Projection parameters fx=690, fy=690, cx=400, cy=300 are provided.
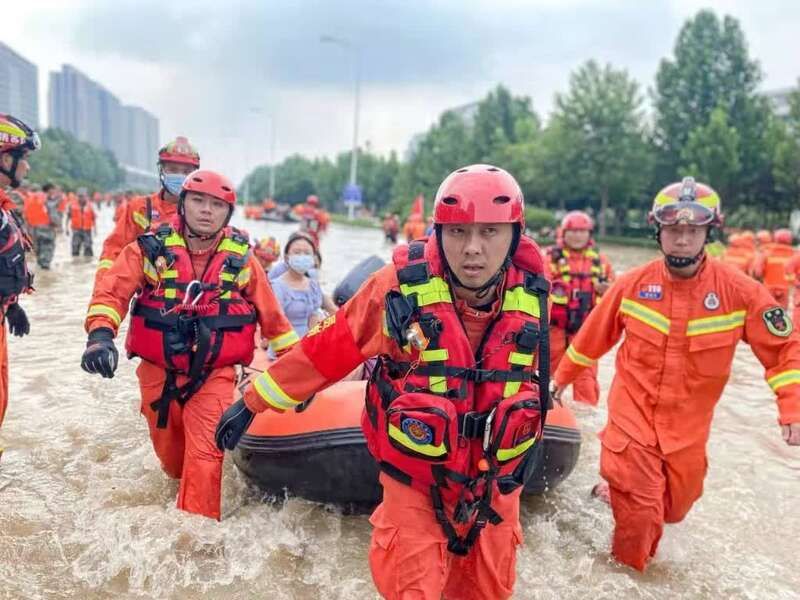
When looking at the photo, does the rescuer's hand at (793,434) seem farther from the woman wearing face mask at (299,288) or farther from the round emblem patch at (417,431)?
the woman wearing face mask at (299,288)

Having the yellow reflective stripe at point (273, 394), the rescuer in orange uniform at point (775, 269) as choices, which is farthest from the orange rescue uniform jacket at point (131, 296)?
the rescuer in orange uniform at point (775, 269)

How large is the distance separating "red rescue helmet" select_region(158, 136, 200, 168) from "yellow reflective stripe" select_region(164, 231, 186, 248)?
1505 mm

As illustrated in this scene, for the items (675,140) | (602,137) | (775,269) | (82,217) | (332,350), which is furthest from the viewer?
(675,140)

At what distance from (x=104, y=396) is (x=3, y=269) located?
2.58m

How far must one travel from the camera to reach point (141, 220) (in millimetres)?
4789

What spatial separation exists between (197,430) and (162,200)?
209 centimetres

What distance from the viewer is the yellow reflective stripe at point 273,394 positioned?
89.5 inches

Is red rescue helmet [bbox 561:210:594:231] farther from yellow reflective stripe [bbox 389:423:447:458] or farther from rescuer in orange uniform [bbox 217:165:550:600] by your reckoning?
yellow reflective stripe [bbox 389:423:447:458]

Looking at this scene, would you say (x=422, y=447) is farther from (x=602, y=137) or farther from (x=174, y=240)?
(x=602, y=137)

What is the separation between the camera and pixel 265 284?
3578 millimetres

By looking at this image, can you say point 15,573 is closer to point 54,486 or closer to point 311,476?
point 54,486

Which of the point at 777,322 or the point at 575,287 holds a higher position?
the point at 777,322

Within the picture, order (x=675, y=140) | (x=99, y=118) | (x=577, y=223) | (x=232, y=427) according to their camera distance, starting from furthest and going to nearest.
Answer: (x=99, y=118) < (x=675, y=140) < (x=577, y=223) < (x=232, y=427)

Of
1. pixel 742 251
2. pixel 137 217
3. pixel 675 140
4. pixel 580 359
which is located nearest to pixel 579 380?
pixel 580 359
